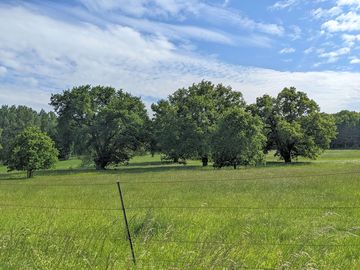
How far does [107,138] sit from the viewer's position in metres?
65.2

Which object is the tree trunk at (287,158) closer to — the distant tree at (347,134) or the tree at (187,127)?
the tree at (187,127)

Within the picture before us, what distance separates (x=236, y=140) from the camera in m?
54.5

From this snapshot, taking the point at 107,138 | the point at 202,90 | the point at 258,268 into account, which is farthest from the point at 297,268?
the point at 202,90

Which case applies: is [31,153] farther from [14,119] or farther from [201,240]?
[14,119]

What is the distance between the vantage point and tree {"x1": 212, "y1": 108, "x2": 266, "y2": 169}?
54750 millimetres

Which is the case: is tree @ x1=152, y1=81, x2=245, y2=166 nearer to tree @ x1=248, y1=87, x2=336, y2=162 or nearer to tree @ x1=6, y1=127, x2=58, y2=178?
tree @ x1=248, y1=87, x2=336, y2=162

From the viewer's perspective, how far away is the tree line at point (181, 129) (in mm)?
54875

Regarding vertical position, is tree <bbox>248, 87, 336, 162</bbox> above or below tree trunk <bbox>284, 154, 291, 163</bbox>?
above

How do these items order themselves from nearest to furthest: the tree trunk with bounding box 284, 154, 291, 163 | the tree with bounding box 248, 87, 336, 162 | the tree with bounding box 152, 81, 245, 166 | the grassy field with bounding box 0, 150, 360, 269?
1. the grassy field with bounding box 0, 150, 360, 269
2. the tree with bounding box 152, 81, 245, 166
3. the tree with bounding box 248, 87, 336, 162
4. the tree trunk with bounding box 284, 154, 291, 163

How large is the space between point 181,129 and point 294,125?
23036 millimetres

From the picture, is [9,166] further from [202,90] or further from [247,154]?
[202,90]

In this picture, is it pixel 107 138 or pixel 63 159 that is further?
pixel 63 159

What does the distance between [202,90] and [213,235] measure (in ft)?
219

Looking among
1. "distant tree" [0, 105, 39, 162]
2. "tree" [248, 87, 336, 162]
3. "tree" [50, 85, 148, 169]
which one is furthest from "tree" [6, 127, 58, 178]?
"distant tree" [0, 105, 39, 162]
